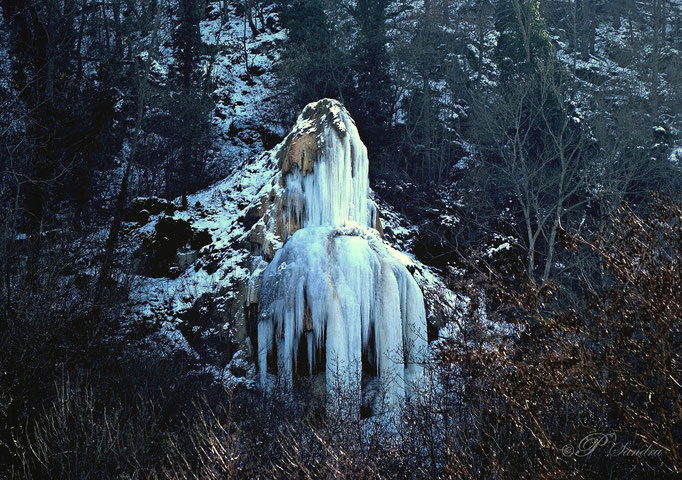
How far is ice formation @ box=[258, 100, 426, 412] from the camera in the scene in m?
11.9

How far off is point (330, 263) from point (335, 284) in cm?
52

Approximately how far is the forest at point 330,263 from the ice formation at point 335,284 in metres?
0.06

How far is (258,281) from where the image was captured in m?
13.5

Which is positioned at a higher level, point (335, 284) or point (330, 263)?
point (330, 263)

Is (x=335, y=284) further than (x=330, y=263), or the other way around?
(x=330, y=263)

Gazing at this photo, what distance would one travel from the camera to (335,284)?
12180 mm

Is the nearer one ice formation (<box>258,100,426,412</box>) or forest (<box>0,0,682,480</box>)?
forest (<box>0,0,682,480</box>)

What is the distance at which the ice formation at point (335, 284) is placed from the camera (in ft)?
38.9

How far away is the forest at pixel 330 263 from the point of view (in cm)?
668

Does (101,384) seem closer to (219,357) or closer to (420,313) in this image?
(219,357)

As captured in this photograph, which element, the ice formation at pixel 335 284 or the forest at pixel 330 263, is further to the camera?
the ice formation at pixel 335 284

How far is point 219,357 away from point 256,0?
26339 millimetres

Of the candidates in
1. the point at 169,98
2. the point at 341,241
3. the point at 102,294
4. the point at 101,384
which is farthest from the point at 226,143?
the point at 101,384

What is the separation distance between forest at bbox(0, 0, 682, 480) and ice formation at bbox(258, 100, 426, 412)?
2.2 inches
